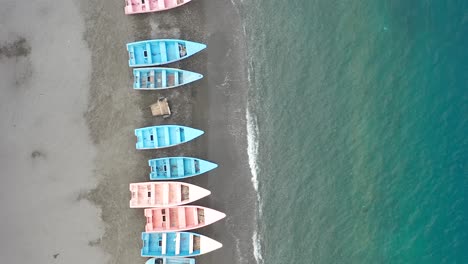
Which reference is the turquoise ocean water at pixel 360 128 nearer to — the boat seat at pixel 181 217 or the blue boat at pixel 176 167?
the blue boat at pixel 176 167

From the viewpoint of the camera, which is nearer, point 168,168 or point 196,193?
point 196,193

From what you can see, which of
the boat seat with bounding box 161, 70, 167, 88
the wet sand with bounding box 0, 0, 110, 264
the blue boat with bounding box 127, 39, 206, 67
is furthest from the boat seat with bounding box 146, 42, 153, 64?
the wet sand with bounding box 0, 0, 110, 264

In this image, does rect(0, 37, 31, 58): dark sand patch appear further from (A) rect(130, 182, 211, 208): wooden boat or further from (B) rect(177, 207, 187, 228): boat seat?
(B) rect(177, 207, 187, 228): boat seat

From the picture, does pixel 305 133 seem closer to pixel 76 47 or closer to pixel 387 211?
pixel 387 211

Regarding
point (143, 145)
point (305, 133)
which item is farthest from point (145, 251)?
point (305, 133)

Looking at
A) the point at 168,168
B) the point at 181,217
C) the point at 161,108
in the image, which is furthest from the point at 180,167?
the point at 161,108

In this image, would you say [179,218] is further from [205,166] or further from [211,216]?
[205,166]
